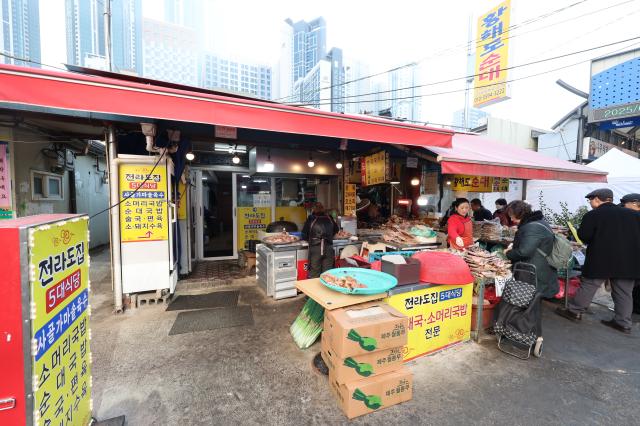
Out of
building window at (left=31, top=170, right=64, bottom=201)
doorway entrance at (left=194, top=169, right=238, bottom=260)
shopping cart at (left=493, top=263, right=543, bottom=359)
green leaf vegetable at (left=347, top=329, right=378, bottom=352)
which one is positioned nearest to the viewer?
green leaf vegetable at (left=347, top=329, right=378, bottom=352)

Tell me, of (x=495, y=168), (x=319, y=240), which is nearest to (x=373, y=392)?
(x=319, y=240)

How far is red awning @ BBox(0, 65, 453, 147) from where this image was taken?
2.37m

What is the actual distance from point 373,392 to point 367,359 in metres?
0.32

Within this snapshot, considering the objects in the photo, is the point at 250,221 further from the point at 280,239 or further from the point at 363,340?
the point at 363,340

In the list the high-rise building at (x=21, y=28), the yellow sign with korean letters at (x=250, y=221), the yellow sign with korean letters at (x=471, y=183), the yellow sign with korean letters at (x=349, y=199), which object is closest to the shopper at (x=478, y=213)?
the yellow sign with korean letters at (x=471, y=183)

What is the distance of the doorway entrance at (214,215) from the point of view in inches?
290

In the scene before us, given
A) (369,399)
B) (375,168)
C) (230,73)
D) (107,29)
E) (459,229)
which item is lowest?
(369,399)

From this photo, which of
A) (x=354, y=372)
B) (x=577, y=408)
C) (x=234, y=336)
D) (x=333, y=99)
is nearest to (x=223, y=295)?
(x=234, y=336)

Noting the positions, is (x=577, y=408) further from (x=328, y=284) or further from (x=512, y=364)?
(x=328, y=284)

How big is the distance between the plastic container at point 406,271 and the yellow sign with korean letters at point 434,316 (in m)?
0.15

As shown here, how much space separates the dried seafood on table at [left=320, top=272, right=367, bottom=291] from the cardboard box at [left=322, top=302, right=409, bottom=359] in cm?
23

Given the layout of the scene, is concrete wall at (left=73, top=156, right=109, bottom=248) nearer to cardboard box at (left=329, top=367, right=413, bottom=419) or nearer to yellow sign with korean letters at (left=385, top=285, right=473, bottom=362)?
cardboard box at (left=329, top=367, right=413, bottom=419)

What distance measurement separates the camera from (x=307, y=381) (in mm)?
2857

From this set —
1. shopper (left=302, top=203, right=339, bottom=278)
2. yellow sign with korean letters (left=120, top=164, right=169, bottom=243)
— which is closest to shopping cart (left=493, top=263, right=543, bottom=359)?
shopper (left=302, top=203, right=339, bottom=278)
